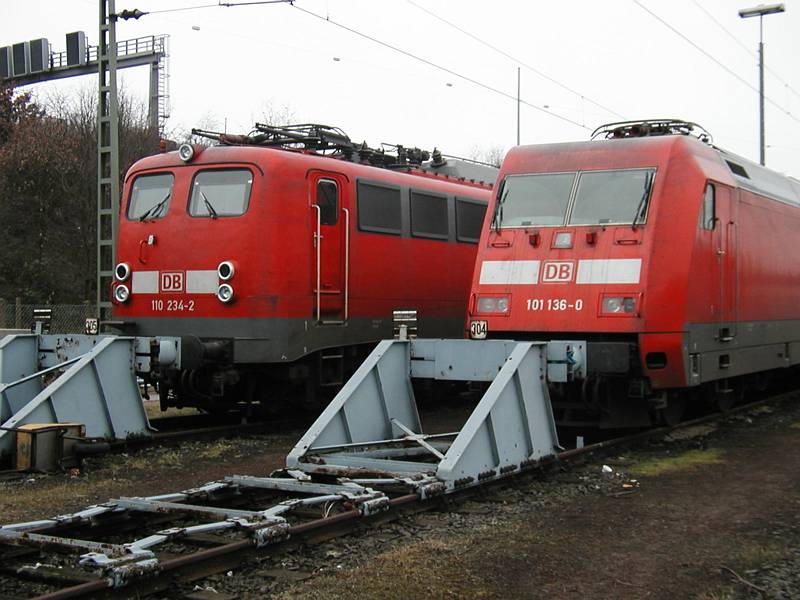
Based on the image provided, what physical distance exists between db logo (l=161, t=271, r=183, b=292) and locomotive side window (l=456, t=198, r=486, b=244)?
4.91m

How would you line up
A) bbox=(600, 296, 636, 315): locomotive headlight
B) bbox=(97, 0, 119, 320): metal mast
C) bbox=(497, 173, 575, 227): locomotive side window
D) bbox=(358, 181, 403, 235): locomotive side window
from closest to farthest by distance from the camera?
bbox=(600, 296, 636, 315): locomotive headlight, bbox=(497, 173, 575, 227): locomotive side window, bbox=(358, 181, 403, 235): locomotive side window, bbox=(97, 0, 119, 320): metal mast

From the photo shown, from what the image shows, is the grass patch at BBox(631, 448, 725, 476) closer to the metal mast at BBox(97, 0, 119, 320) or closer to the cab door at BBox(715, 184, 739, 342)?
the cab door at BBox(715, 184, 739, 342)

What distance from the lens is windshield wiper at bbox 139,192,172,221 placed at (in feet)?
38.3

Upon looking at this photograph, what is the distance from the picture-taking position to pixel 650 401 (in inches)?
391

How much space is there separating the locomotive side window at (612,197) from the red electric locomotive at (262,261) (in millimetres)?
3271

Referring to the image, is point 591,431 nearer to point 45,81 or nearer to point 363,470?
point 363,470

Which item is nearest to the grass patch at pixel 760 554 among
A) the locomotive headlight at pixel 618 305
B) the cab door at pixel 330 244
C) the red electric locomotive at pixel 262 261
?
the locomotive headlight at pixel 618 305

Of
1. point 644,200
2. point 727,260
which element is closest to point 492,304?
point 644,200

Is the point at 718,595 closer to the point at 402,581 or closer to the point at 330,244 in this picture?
the point at 402,581

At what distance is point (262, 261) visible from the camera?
35.7 ft

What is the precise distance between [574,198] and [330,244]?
3239mm

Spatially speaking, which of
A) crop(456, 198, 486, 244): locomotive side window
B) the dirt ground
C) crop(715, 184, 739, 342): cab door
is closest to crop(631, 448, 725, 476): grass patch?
the dirt ground

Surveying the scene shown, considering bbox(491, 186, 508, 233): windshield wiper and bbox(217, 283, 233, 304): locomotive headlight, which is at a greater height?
bbox(491, 186, 508, 233): windshield wiper

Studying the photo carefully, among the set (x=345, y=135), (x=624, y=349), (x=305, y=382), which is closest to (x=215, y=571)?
(x=624, y=349)
